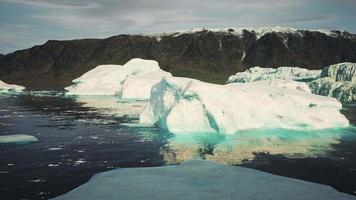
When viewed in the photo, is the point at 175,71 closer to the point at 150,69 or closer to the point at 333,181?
the point at 150,69

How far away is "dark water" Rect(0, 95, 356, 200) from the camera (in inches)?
591

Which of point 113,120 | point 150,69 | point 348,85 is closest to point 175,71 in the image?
point 150,69

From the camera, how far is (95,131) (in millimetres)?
28000

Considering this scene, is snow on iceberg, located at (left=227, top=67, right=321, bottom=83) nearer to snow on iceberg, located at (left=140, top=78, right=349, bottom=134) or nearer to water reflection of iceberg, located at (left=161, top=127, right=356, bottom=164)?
snow on iceberg, located at (left=140, top=78, right=349, bottom=134)

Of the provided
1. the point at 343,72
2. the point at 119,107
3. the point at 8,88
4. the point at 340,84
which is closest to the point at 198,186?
the point at 119,107

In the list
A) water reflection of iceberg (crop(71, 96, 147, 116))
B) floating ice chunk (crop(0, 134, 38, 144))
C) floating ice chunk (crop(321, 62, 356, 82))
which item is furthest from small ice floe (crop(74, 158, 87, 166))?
floating ice chunk (crop(321, 62, 356, 82))

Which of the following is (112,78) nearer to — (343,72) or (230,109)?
(343,72)

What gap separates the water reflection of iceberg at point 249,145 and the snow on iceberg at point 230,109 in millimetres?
789

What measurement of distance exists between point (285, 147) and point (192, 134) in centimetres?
638

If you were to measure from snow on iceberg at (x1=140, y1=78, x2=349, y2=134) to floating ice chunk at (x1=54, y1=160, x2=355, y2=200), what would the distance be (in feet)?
37.8

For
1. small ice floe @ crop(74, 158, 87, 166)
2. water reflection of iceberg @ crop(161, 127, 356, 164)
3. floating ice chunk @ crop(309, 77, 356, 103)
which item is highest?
floating ice chunk @ crop(309, 77, 356, 103)

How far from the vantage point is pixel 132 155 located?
65.1ft

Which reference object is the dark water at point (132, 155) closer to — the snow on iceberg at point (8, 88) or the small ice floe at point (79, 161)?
the small ice floe at point (79, 161)

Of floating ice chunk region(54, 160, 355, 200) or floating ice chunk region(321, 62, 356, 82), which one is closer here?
floating ice chunk region(54, 160, 355, 200)
